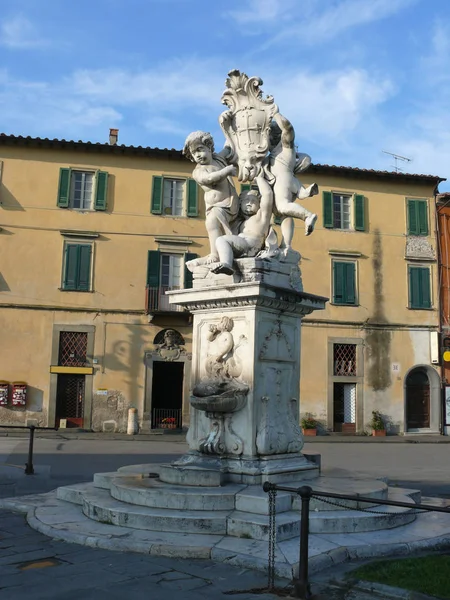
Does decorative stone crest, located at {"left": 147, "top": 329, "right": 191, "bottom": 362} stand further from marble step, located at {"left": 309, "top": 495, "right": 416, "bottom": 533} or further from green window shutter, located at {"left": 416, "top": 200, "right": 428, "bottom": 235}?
marble step, located at {"left": 309, "top": 495, "right": 416, "bottom": 533}

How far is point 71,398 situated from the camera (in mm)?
24688

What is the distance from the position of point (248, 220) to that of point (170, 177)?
19071mm

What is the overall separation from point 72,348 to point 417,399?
47.6 feet

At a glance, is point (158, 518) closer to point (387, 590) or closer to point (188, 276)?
point (387, 590)

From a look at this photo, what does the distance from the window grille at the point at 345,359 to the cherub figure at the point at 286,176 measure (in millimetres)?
19586

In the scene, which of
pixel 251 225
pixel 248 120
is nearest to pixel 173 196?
pixel 248 120

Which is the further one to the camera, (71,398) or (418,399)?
(418,399)

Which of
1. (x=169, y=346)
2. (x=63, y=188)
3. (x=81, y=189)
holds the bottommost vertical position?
(x=169, y=346)

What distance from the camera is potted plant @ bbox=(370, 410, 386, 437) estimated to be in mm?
26078

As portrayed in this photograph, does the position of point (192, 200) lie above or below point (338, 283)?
above

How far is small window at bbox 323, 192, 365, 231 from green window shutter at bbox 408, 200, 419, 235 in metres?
2.19

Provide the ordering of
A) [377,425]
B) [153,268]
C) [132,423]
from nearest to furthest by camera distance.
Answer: [132,423], [153,268], [377,425]

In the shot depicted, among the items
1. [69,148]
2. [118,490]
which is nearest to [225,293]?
[118,490]

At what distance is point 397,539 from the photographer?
575 centimetres
